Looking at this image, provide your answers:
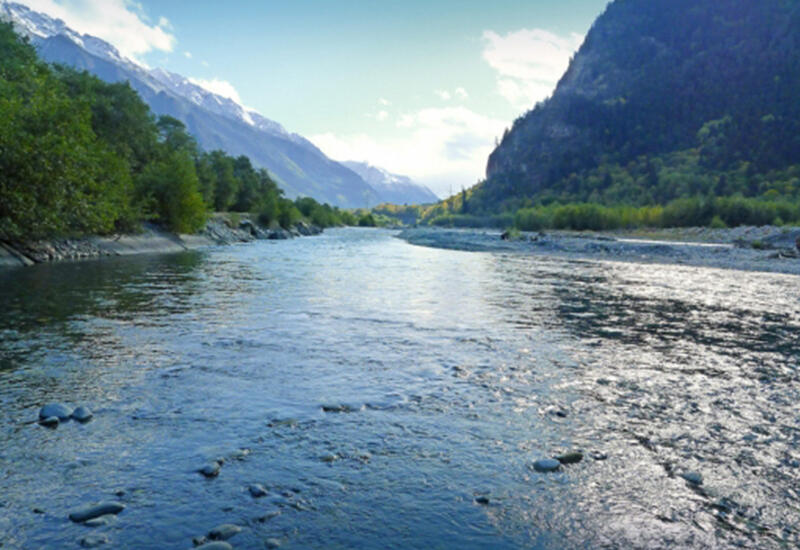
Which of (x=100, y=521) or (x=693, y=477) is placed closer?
(x=100, y=521)

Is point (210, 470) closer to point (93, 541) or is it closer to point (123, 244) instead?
point (93, 541)

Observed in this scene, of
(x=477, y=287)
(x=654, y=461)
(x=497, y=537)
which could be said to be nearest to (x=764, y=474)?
(x=654, y=461)

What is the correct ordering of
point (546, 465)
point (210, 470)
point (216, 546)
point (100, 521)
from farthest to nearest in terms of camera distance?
point (546, 465) → point (210, 470) → point (100, 521) → point (216, 546)

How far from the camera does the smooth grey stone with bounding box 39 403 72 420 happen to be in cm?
749

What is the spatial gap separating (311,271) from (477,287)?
11761 millimetres

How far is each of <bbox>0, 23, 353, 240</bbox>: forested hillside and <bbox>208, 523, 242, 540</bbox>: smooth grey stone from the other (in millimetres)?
32139

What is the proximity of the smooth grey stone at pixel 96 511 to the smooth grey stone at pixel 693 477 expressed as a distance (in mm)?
6203

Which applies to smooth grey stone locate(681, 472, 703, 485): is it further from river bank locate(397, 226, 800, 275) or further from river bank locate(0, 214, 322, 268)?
river bank locate(397, 226, 800, 275)

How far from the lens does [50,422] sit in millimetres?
7277

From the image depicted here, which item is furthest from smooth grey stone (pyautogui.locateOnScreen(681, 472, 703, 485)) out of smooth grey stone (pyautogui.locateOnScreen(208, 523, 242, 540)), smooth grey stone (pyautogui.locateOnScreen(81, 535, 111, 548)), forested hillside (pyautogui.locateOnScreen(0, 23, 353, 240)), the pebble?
forested hillside (pyautogui.locateOnScreen(0, 23, 353, 240))

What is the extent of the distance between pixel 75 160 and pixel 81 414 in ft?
103

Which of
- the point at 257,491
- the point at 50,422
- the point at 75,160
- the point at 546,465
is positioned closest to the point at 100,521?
the point at 257,491

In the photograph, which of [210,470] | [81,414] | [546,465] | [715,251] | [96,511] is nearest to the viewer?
[96,511]

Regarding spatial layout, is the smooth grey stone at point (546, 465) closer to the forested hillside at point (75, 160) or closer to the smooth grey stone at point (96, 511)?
the smooth grey stone at point (96, 511)
